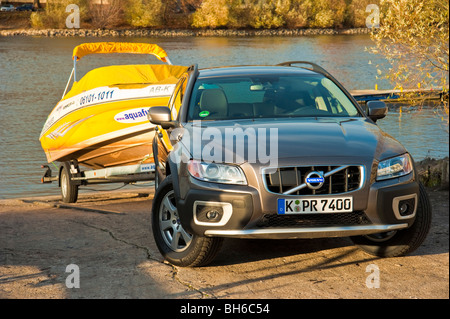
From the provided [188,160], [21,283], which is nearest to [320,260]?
[188,160]

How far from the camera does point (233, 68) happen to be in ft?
25.7

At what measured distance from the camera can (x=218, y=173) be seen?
5.68 meters

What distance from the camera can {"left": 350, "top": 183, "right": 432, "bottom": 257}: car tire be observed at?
6188 mm

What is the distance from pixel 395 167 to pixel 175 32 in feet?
318

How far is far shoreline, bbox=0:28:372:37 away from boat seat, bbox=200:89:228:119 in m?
90.0

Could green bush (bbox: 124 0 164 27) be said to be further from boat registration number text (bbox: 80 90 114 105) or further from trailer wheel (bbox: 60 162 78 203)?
boat registration number text (bbox: 80 90 114 105)

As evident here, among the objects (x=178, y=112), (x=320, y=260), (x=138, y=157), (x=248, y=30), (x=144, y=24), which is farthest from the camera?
(x=248, y=30)

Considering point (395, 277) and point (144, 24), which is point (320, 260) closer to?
point (395, 277)

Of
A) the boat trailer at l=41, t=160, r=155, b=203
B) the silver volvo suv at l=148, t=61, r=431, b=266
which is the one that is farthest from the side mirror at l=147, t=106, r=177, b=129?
the boat trailer at l=41, t=160, r=155, b=203

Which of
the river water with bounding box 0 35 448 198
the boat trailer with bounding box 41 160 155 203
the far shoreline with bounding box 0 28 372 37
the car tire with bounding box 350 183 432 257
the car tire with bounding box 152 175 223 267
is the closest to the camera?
the car tire with bounding box 152 175 223 267

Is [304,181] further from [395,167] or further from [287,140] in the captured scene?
[395,167]

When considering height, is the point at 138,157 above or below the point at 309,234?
below

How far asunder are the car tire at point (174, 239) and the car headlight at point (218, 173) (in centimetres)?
52
